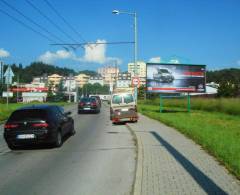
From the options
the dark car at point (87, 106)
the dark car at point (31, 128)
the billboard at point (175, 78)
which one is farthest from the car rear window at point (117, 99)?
the dark car at point (87, 106)

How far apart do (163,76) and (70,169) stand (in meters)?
27.6

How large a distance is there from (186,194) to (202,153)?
4711 millimetres

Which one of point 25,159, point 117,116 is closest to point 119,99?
point 117,116

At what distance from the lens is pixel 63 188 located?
7785mm

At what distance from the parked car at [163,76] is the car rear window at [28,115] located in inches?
910

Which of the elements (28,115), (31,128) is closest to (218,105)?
(28,115)

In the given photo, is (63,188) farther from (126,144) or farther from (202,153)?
(126,144)

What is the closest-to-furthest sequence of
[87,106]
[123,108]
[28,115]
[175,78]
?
[28,115]
[123,108]
[175,78]
[87,106]

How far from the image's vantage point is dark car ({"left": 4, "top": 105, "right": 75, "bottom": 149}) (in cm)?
1376

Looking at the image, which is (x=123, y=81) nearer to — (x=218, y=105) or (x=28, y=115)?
(x=218, y=105)

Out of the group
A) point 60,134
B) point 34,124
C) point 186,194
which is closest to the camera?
point 186,194

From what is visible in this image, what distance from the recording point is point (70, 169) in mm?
9812

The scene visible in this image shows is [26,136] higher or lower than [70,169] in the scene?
higher

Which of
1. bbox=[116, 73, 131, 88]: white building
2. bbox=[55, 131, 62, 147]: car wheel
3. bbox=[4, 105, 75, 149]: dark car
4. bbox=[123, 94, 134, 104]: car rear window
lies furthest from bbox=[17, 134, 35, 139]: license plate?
bbox=[116, 73, 131, 88]: white building
